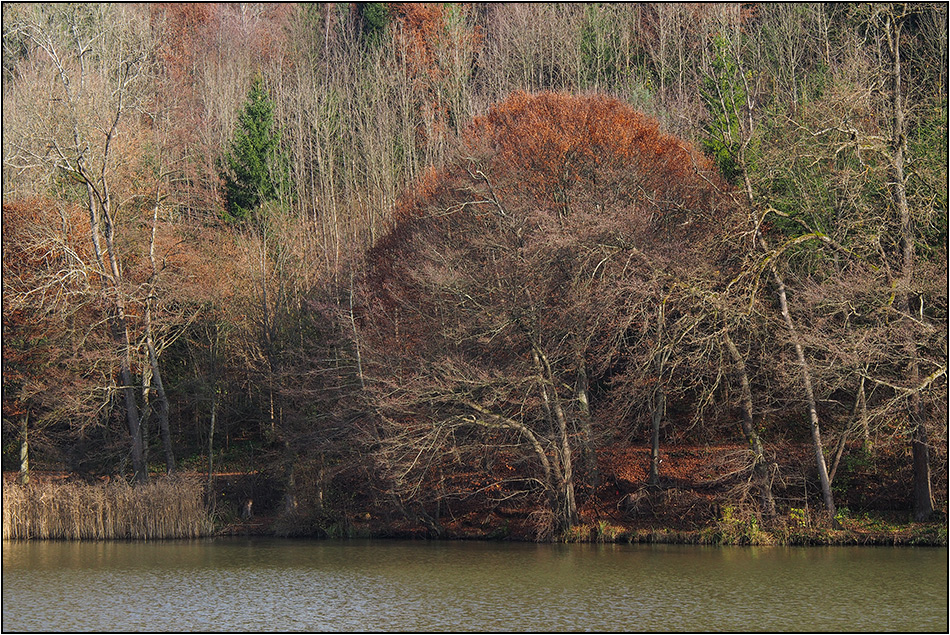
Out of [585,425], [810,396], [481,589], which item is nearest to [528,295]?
[585,425]

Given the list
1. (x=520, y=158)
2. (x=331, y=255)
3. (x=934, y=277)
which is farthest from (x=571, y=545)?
(x=331, y=255)

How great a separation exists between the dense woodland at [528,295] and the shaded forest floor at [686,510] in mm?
150

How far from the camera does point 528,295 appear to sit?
79.6 feet

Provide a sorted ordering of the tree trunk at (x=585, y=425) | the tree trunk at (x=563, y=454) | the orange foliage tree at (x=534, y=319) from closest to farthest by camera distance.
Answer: the orange foliage tree at (x=534, y=319) < the tree trunk at (x=563, y=454) < the tree trunk at (x=585, y=425)

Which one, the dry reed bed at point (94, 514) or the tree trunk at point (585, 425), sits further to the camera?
the dry reed bed at point (94, 514)

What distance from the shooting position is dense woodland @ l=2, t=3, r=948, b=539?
22.5m

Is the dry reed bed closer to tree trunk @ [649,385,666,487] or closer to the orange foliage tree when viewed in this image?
the orange foliage tree

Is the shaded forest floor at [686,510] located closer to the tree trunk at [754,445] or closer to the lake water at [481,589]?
the tree trunk at [754,445]

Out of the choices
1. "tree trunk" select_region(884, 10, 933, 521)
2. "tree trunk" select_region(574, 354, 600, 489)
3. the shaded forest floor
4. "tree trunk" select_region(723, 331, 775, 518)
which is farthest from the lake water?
"tree trunk" select_region(574, 354, 600, 489)

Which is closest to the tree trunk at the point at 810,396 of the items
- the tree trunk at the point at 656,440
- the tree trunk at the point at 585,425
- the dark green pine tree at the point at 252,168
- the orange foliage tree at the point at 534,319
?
the orange foliage tree at the point at 534,319

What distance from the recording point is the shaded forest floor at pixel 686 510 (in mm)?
22422

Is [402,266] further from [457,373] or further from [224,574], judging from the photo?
[224,574]

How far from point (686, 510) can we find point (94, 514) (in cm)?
1469

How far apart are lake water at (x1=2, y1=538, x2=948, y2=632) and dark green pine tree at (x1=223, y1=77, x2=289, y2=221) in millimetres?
19061
